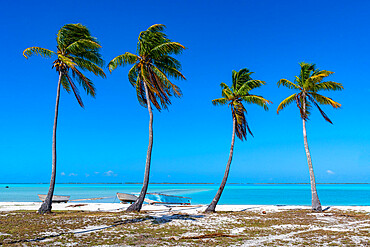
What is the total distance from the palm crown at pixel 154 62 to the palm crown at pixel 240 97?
392 centimetres

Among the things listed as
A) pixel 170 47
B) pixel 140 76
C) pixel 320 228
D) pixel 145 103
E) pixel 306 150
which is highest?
pixel 170 47

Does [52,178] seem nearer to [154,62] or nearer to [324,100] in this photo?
[154,62]

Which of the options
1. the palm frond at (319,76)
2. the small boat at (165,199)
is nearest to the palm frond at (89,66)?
the palm frond at (319,76)

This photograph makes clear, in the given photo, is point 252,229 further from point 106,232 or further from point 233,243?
point 106,232

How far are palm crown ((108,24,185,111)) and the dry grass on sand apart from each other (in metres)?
8.47

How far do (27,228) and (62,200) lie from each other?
64.2ft

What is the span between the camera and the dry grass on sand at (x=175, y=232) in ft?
34.3

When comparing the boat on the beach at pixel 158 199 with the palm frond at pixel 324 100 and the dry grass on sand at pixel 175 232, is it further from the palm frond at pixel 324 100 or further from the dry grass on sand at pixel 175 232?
the palm frond at pixel 324 100

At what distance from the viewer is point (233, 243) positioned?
411 inches

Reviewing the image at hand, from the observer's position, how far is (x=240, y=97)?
23.1 metres

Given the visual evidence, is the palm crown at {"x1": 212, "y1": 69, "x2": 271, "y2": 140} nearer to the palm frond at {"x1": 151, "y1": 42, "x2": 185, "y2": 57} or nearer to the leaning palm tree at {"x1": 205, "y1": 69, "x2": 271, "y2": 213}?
the leaning palm tree at {"x1": 205, "y1": 69, "x2": 271, "y2": 213}

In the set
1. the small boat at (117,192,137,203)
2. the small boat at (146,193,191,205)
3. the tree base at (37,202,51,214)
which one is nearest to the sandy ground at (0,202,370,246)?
the tree base at (37,202,51,214)

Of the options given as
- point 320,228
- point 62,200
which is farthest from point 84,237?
point 62,200

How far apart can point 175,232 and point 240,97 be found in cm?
1322
